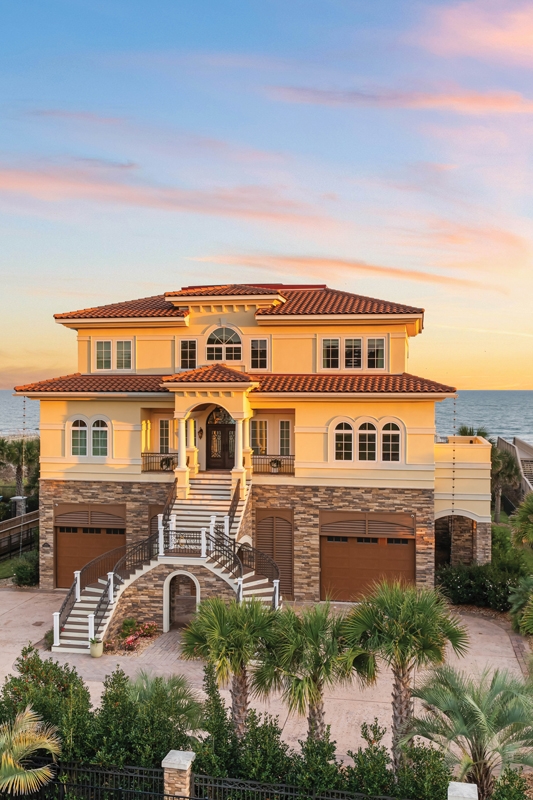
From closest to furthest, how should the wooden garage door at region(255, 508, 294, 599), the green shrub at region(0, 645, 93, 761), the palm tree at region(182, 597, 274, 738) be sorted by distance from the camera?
the green shrub at region(0, 645, 93, 761), the palm tree at region(182, 597, 274, 738), the wooden garage door at region(255, 508, 294, 599)

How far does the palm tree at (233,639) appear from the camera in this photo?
11.6 metres

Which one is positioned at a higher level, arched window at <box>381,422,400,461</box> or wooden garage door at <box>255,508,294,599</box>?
arched window at <box>381,422,400,461</box>

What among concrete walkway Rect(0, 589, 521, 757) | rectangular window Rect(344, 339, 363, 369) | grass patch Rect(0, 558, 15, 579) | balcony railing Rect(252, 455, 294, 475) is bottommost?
concrete walkway Rect(0, 589, 521, 757)

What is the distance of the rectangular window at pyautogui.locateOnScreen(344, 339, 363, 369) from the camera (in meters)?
26.6

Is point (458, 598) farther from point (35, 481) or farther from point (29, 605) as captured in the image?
point (35, 481)

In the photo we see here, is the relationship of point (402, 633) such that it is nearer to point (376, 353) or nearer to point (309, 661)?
point (309, 661)

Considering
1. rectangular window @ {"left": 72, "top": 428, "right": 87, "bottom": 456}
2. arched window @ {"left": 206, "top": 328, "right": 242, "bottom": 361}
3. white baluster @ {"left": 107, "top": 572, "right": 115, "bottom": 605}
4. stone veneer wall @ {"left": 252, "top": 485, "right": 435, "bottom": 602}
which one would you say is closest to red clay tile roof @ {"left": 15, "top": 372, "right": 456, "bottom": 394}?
arched window @ {"left": 206, "top": 328, "right": 242, "bottom": 361}

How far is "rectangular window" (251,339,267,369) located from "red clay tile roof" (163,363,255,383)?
2267mm

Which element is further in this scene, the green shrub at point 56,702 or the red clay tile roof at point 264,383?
the red clay tile roof at point 264,383

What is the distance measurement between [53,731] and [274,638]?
3.79 metres

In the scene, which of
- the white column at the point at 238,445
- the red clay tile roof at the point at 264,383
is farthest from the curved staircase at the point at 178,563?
the red clay tile roof at the point at 264,383

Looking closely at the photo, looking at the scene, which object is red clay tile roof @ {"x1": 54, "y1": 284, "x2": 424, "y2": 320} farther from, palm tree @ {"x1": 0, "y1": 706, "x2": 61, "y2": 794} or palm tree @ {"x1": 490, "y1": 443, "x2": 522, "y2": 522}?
palm tree @ {"x1": 490, "y1": 443, "x2": 522, "y2": 522}

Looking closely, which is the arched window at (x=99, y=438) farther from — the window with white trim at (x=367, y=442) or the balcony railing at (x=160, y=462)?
the window with white trim at (x=367, y=442)

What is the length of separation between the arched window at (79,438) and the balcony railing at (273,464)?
20.6ft
